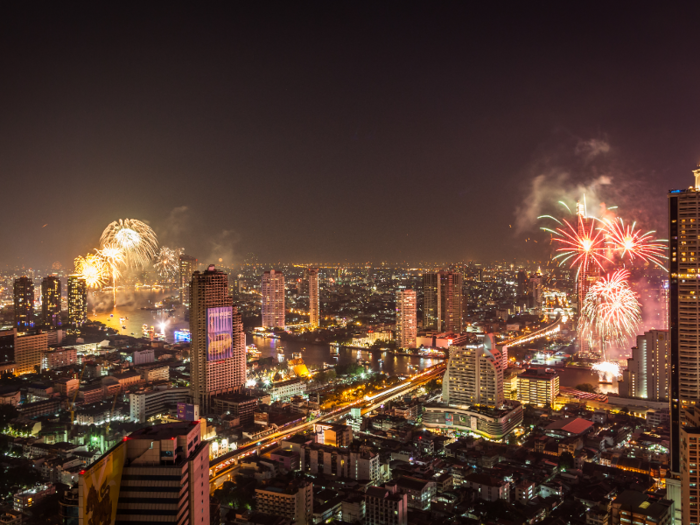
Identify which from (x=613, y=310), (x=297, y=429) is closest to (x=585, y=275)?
(x=613, y=310)

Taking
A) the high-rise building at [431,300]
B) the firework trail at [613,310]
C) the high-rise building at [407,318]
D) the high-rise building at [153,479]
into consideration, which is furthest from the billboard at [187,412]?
the high-rise building at [431,300]

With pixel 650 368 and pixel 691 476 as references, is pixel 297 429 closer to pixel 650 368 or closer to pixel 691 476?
pixel 691 476

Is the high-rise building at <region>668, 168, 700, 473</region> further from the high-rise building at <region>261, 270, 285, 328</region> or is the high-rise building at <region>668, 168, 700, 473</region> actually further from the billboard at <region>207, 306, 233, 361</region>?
the high-rise building at <region>261, 270, 285, 328</region>

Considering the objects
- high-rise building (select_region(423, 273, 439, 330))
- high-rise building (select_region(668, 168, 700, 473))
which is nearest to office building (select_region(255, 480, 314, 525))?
high-rise building (select_region(668, 168, 700, 473))

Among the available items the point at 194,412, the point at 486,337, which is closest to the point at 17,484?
the point at 194,412

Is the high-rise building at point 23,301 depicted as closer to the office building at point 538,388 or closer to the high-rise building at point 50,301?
the high-rise building at point 50,301
